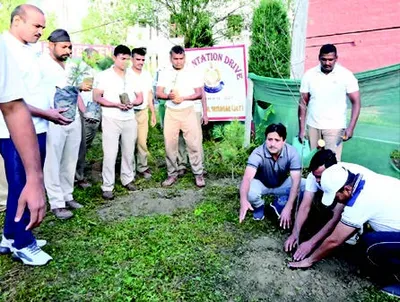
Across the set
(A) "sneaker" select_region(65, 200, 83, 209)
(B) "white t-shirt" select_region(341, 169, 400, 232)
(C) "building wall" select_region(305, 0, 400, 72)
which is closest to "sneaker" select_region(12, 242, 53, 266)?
(A) "sneaker" select_region(65, 200, 83, 209)

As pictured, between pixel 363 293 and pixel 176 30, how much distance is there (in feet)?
19.9

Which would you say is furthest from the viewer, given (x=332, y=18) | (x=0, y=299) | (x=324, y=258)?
(x=332, y=18)

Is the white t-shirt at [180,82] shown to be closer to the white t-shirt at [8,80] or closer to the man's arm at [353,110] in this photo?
the man's arm at [353,110]

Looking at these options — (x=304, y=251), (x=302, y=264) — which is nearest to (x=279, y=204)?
(x=304, y=251)

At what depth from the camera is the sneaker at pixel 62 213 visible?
12.5 ft

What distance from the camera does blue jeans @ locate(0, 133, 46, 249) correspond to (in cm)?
260

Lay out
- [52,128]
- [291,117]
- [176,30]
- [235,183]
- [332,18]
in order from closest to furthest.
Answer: [52,128], [235,183], [291,117], [332,18], [176,30]

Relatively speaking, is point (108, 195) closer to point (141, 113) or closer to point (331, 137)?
point (141, 113)

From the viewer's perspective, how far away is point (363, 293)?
106 inches

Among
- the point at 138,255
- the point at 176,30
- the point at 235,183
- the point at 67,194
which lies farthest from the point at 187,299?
the point at 176,30

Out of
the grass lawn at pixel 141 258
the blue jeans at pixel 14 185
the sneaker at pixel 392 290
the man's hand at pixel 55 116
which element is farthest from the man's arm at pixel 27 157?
the sneaker at pixel 392 290

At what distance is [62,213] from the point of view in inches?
150

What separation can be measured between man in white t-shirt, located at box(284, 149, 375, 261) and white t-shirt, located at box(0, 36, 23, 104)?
212cm

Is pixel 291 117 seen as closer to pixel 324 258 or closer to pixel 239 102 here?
pixel 239 102
